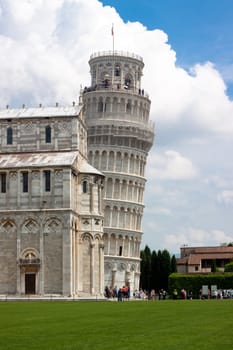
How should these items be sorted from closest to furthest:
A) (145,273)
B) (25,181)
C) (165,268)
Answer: (25,181) → (165,268) → (145,273)

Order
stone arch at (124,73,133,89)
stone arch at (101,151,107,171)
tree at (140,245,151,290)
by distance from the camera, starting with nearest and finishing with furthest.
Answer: stone arch at (101,151,107,171), stone arch at (124,73,133,89), tree at (140,245,151,290)

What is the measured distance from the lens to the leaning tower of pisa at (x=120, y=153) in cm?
10819

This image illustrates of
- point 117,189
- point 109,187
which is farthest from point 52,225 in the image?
point 117,189

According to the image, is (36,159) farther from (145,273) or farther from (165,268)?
(145,273)

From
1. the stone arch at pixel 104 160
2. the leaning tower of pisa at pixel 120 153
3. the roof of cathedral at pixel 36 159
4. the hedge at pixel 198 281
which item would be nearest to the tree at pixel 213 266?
the leaning tower of pisa at pixel 120 153

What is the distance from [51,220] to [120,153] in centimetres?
3917

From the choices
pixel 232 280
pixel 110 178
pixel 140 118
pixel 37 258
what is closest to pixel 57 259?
pixel 37 258

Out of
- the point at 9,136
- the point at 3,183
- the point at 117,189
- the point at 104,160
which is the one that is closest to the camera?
the point at 3,183

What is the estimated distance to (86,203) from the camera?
251 feet

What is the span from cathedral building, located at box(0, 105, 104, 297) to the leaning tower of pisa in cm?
3033

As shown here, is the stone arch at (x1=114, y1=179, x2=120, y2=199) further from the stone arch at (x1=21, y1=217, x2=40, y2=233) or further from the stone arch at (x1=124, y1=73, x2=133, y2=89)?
the stone arch at (x1=21, y1=217, x2=40, y2=233)

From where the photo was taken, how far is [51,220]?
72.6 metres

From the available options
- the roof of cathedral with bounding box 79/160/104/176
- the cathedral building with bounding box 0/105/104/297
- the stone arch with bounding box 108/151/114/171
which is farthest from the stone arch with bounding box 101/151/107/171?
the cathedral building with bounding box 0/105/104/297

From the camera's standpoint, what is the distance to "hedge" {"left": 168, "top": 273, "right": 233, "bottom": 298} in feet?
267
